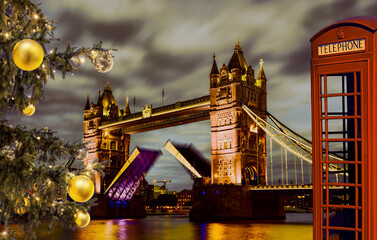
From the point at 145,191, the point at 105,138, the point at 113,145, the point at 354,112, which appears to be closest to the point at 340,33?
the point at 354,112

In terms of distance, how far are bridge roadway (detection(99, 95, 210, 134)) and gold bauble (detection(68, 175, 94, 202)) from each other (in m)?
41.9

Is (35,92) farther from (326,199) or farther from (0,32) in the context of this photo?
(326,199)

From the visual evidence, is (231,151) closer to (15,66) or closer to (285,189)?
(285,189)

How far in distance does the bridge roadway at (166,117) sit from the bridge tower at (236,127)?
2.32 meters

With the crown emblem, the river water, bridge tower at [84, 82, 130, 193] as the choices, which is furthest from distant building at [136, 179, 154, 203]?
the crown emblem

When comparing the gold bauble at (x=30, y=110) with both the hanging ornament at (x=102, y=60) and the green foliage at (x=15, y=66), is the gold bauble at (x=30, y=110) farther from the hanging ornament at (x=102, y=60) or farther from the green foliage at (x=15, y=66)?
the hanging ornament at (x=102, y=60)

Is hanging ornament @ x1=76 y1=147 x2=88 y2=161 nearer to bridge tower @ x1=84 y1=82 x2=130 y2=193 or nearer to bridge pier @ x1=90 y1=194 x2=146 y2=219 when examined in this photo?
bridge pier @ x1=90 y1=194 x2=146 y2=219

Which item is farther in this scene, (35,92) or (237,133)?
(237,133)

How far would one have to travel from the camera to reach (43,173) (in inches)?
161

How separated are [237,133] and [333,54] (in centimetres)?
3563

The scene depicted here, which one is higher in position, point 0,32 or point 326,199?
point 0,32

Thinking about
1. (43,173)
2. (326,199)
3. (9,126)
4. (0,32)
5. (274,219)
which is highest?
(0,32)

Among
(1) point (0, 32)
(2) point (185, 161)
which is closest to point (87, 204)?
(1) point (0, 32)

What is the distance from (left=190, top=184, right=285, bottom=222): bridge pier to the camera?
128 feet
